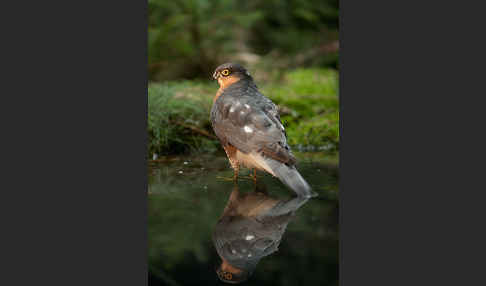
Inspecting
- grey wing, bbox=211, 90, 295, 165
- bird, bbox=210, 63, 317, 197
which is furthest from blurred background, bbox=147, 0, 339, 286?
grey wing, bbox=211, 90, 295, 165

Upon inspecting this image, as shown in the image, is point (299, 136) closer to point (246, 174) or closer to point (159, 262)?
point (246, 174)

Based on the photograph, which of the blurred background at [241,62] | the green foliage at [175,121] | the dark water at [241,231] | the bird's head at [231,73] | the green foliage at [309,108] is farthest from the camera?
the green foliage at [309,108]

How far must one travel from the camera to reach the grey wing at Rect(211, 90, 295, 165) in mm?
2789

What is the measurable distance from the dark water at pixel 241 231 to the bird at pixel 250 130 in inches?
7.0

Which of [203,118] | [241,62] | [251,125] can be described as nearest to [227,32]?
[241,62]

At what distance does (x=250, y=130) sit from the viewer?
2.92 metres

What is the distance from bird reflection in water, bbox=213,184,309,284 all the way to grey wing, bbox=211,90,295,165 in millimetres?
302

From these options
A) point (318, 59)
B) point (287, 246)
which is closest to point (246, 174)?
point (287, 246)

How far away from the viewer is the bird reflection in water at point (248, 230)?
192 cm

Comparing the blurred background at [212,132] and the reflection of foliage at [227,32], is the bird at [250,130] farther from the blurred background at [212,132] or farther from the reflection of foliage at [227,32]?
the reflection of foliage at [227,32]

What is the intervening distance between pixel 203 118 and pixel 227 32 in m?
2.86

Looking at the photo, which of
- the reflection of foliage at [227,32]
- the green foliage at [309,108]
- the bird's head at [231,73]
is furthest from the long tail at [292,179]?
the reflection of foliage at [227,32]

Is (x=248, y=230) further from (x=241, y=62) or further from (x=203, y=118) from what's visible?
(x=241, y=62)

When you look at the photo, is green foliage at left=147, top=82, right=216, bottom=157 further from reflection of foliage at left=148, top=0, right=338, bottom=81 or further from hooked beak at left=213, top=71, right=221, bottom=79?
reflection of foliage at left=148, top=0, right=338, bottom=81
